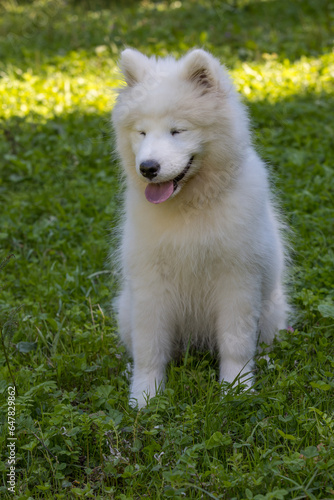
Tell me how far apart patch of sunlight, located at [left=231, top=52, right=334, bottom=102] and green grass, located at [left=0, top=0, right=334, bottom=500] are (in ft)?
0.09

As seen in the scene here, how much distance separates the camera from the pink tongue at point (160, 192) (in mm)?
2928

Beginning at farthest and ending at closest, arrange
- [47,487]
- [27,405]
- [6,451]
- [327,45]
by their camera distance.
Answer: [327,45]
[27,405]
[6,451]
[47,487]

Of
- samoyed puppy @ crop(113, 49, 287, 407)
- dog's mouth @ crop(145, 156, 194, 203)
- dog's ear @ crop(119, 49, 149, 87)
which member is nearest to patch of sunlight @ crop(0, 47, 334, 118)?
dog's ear @ crop(119, 49, 149, 87)

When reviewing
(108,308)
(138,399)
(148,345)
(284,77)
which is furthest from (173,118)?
(284,77)

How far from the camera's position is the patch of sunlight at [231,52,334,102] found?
7078 mm

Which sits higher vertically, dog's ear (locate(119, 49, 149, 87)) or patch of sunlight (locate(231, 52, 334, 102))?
patch of sunlight (locate(231, 52, 334, 102))

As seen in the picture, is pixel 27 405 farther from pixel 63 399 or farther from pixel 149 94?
pixel 149 94

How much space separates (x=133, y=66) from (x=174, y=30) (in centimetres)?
Result: 663

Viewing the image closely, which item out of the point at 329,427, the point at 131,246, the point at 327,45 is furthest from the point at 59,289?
the point at 327,45

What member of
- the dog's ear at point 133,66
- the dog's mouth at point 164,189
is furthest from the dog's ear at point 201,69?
the dog's mouth at point 164,189

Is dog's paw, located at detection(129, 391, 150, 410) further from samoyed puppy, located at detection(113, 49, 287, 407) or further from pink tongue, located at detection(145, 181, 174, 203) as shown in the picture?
pink tongue, located at detection(145, 181, 174, 203)

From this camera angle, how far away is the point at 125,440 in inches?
106

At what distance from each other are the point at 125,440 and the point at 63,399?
0.43 meters

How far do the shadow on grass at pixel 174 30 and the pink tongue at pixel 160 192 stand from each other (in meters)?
5.31
